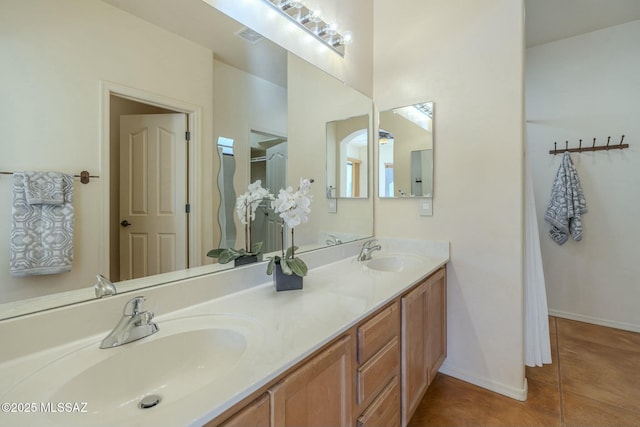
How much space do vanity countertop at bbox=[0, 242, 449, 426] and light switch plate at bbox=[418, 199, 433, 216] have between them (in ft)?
1.76

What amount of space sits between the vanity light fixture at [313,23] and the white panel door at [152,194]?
89 cm

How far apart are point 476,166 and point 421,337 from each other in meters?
1.14

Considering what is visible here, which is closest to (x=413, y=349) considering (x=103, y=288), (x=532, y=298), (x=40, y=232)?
(x=532, y=298)

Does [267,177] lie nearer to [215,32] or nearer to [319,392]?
[215,32]

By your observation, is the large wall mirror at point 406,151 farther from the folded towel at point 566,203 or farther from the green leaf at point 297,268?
the folded towel at point 566,203

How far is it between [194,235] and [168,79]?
598mm

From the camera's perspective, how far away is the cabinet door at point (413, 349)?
1.33 meters

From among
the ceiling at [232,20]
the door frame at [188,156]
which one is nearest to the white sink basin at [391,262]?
the door frame at [188,156]

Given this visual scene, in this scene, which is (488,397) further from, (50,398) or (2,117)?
(2,117)

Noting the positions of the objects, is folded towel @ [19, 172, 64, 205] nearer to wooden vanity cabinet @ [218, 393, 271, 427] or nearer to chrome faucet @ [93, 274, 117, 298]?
chrome faucet @ [93, 274, 117, 298]

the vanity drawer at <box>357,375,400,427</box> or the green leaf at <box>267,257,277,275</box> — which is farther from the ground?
the green leaf at <box>267,257,277,275</box>

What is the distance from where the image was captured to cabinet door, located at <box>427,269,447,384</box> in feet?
5.41

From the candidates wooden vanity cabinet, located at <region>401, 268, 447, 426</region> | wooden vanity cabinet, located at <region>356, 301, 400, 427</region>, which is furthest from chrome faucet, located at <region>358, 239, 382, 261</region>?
wooden vanity cabinet, located at <region>356, 301, 400, 427</region>

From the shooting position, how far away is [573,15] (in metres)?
2.53
